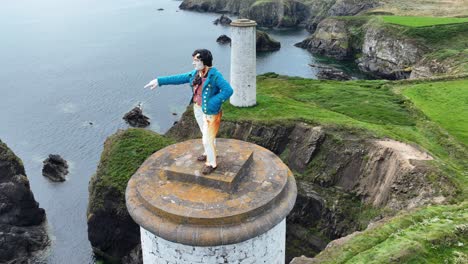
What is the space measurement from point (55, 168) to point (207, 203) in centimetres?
3220

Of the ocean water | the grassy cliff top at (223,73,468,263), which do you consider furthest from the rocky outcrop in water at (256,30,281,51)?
the grassy cliff top at (223,73,468,263)

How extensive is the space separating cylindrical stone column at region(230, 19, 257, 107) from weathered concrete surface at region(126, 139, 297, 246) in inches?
809

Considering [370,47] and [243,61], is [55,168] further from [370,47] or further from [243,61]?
[370,47]

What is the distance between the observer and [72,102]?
51906mm

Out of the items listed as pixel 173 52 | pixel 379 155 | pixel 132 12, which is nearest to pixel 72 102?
pixel 173 52

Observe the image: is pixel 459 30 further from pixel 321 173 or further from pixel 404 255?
pixel 404 255

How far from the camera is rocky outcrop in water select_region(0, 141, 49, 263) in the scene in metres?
25.5

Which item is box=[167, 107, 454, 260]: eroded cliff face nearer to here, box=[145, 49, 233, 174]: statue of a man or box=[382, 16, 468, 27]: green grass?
box=[145, 49, 233, 174]: statue of a man

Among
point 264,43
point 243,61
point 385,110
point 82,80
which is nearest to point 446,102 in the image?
point 385,110

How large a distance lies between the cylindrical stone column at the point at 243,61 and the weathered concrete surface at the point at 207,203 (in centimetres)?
2056

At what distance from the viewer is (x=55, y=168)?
35.7 m

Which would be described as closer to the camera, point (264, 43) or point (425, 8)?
point (264, 43)

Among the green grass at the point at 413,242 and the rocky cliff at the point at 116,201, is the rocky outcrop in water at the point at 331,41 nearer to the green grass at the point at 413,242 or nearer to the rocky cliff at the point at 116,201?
the rocky cliff at the point at 116,201

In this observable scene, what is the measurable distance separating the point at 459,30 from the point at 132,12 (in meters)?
91.7
